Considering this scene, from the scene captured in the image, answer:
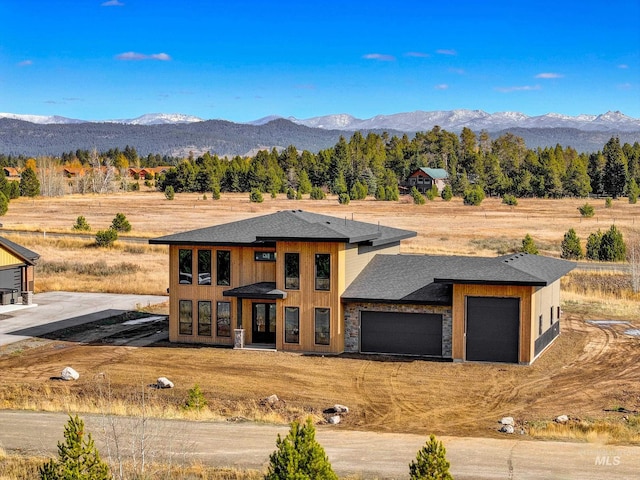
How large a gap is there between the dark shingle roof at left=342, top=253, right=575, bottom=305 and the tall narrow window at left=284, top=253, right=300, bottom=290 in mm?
2088

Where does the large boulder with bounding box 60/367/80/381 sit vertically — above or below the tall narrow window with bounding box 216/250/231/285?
below

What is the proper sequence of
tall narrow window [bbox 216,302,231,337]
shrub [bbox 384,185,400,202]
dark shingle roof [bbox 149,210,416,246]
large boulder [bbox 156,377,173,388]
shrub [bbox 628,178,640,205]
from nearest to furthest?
large boulder [bbox 156,377,173,388]
dark shingle roof [bbox 149,210,416,246]
tall narrow window [bbox 216,302,231,337]
shrub [bbox 628,178,640,205]
shrub [bbox 384,185,400,202]

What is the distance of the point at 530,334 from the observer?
108 ft

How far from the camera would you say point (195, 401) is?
26.7 meters

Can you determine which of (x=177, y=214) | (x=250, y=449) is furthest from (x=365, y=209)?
(x=250, y=449)

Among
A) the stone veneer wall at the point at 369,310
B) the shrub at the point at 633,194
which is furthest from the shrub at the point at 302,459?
the shrub at the point at 633,194

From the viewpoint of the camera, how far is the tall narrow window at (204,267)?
38.0 metres

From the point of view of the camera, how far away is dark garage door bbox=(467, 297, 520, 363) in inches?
1308

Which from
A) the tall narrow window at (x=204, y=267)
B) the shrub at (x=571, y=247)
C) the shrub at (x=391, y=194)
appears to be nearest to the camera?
the tall narrow window at (x=204, y=267)

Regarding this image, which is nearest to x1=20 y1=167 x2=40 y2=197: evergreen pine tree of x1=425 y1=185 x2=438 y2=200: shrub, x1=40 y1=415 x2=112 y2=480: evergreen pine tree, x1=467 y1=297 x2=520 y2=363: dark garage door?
x1=425 y1=185 x2=438 y2=200: shrub

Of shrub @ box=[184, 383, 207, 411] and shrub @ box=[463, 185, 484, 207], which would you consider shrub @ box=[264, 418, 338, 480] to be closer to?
shrub @ box=[184, 383, 207, 411]

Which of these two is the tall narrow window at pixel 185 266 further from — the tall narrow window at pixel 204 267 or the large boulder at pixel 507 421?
the large boulder at pixel 507 421

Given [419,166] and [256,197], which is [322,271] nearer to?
[256,197]

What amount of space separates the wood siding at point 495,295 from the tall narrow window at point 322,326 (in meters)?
5.37
